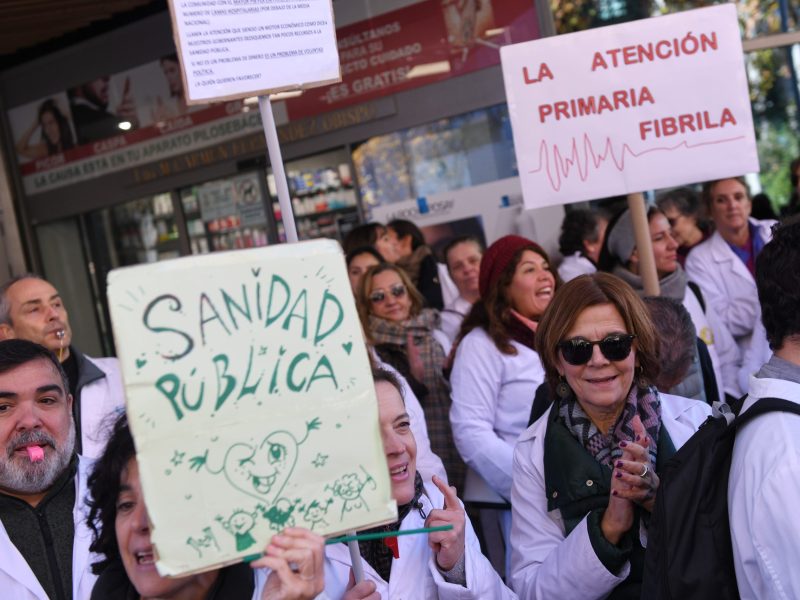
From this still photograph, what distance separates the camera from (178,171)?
9797 mm

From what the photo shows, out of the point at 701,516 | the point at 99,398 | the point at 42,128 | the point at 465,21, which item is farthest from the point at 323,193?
the point at 701,516

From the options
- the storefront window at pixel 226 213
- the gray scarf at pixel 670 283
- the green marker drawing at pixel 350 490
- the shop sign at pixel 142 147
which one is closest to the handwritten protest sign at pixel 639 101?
the gray scarf at pixel 670 283

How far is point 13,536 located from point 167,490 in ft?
4.13

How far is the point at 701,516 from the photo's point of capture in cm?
225

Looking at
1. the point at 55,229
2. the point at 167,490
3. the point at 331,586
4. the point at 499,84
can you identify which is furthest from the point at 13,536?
the point at 55,229

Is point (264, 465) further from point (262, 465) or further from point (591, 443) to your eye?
point (591, 443)

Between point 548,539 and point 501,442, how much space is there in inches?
44.6

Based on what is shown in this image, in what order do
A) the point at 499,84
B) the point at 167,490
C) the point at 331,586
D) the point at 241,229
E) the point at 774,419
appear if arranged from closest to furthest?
the point at 167,490, the point at 774,419, the point at 331,586, the point at 499,84, the point at 241,229

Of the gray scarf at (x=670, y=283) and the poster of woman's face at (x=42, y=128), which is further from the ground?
the poster of woman's face at (x=42, y=128)

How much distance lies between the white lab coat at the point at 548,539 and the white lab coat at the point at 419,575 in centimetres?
16

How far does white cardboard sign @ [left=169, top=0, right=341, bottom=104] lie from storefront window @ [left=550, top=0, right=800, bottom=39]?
5.50 metres

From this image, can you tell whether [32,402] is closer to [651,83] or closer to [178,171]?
[651,83]

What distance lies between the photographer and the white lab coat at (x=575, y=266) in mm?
5969

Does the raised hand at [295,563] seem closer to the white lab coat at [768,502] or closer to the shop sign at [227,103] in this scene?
the white lab coat at [768,502]
